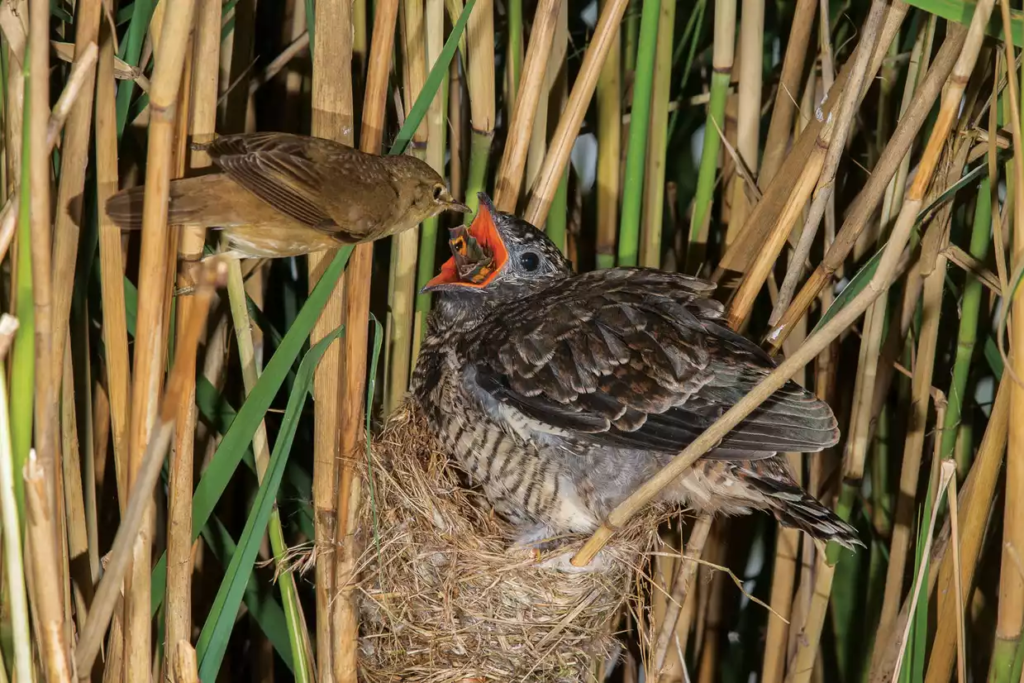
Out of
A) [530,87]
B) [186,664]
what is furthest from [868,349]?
[186,664]

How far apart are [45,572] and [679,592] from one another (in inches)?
33.2

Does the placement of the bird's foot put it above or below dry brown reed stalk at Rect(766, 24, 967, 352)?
below

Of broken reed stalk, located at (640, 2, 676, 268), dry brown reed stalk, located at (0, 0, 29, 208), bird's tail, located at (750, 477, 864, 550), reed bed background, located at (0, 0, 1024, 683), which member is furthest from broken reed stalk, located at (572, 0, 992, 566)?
dry brown reed stalk, located at (0, 0, 29, 208)

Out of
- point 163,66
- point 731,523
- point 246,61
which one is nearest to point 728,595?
point 731,523

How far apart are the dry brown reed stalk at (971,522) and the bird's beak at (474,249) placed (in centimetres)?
64

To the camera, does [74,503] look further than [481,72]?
No

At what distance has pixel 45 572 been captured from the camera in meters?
0.78

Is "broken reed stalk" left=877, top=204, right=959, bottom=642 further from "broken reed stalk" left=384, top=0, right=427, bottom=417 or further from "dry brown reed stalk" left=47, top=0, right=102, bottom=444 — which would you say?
"dry brown reed stalk" left=47, top=0, right=102, bottom=444

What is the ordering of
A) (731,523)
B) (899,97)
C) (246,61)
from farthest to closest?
1. (731,523)
2. (899,97)
3. (246,61)

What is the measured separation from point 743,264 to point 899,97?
1.38 ft

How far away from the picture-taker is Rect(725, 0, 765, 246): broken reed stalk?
1330 millimetres

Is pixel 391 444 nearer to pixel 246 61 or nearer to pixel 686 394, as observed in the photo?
pixel 686 394

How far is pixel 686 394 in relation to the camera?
122 centimetres

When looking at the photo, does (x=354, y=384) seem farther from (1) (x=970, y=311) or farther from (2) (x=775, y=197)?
(1) (x=970, y=311)
